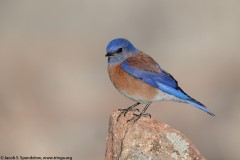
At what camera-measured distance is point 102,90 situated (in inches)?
Result: 868

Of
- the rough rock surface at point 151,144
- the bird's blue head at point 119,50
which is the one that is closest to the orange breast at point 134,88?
the bird's blue head at point 119,50

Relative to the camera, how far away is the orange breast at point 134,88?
1180cm

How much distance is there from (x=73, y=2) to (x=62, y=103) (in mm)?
10446

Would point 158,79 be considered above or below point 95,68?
below

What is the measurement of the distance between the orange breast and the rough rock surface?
1.71 meters

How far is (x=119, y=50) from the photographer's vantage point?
12211 mm

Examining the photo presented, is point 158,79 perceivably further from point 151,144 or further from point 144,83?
point 151,144

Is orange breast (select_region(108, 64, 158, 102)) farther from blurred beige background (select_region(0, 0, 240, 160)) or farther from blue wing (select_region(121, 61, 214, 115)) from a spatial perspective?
blurred beige background (select_region(0, 0, 240, 160))

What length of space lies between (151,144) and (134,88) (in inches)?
98.6

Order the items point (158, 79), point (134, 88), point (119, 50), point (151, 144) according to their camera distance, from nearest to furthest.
A: point (151, 144) → point (134, 88) → point (158, 79) → point (119, 50)

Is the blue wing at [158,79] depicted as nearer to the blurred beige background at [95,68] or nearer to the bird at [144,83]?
the bird at [144,83]

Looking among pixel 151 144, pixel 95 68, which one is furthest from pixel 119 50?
pixel 95 68

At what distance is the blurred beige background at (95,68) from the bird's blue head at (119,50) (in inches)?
216

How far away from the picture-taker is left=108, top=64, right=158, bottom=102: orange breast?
1180cm
